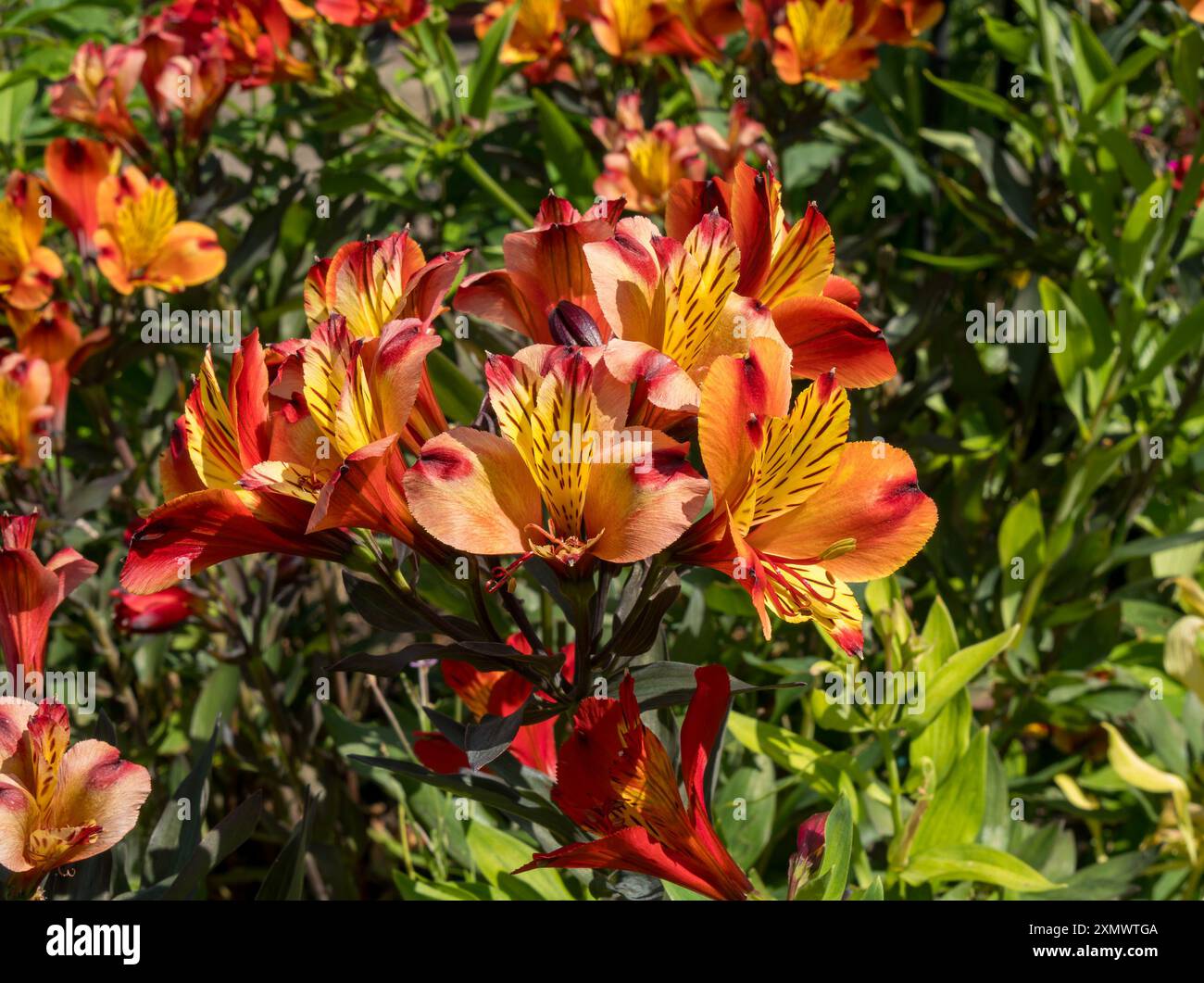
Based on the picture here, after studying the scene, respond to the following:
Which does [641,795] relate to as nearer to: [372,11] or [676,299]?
[676,299]

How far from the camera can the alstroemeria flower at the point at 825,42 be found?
1.66 metres

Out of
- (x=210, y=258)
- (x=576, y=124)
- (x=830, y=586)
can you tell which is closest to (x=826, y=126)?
(x=576, y=124)

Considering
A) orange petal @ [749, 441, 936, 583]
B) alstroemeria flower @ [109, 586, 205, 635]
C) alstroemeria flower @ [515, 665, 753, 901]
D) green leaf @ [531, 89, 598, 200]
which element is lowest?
alstroemeria flower @ [515, 665, 753, 901]

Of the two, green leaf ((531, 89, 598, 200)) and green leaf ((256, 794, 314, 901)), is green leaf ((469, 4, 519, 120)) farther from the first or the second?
green leaf ((256, 794, 314, 901))

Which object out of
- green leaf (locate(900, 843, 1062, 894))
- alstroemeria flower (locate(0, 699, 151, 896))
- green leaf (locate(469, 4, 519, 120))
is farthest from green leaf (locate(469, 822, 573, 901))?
green leaf (locate(469, 4, 519, 120))

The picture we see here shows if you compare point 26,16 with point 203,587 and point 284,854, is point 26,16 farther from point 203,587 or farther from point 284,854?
point 284,854

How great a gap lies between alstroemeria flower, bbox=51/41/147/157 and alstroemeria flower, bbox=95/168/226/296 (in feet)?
0.56

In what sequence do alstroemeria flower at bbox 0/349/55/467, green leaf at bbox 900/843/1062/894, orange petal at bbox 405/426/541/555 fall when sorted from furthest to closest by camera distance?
alstroemeria flower at bbox 0/349/55/467 < green leaf at bbox 900/843/1062/894 < orange petal at bbox 405/426/541/555

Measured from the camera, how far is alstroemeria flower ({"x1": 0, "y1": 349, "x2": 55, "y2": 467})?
4.58 feet

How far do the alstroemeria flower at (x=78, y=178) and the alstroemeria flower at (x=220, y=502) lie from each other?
854mm

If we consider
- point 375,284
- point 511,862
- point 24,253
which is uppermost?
point 24,253

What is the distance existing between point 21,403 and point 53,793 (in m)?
0.70

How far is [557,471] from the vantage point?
74 cm

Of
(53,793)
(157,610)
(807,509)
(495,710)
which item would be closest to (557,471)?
(807,509)
